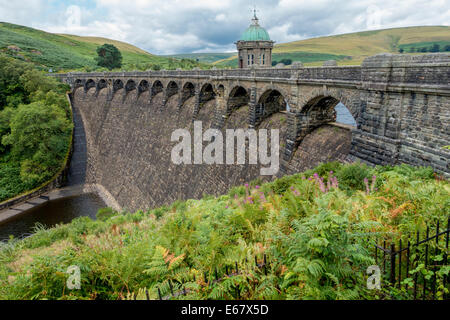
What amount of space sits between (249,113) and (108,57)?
82.5 meters

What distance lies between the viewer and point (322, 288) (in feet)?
15.5

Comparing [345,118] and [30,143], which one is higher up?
[345,118]

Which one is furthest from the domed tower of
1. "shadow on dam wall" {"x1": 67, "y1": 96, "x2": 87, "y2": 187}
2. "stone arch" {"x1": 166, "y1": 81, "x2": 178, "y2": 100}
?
"shadow on dam wall" {"x1": 67, "y1": 96, "x2": 87, "y2": 187}

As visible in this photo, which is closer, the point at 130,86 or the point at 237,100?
the point at 237,100

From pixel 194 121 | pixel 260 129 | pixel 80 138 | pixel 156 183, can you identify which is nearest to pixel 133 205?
pixel 156 183

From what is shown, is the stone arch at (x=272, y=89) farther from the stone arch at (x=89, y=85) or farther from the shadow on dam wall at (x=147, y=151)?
the stone arch at (x=89, y=85)

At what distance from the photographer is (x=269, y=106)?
22.7 meters

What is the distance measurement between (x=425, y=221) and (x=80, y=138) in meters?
54.2

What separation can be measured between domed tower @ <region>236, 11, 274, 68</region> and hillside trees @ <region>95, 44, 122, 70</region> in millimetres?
68205

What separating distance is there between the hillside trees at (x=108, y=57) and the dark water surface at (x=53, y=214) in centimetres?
6258

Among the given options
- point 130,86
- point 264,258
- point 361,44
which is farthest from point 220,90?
point 361,44

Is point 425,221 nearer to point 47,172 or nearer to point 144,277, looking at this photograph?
point 144,277

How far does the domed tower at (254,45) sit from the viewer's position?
35.7m

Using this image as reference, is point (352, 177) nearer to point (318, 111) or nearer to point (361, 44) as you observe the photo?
point (318, 111)
